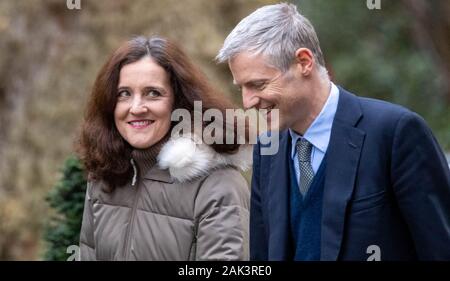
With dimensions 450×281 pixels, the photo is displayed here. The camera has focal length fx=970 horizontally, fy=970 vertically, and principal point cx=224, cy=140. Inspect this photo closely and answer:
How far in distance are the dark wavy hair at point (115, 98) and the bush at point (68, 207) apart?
1.49 m

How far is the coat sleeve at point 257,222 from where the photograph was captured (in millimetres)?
3322

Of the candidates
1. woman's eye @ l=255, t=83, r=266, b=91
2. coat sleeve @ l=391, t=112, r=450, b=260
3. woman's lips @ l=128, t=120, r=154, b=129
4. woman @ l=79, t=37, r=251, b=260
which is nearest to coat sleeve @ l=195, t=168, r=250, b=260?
woman @ l=79, t=37, r=251, b=260

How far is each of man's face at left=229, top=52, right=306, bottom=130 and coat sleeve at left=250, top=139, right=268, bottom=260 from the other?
11.7 inches

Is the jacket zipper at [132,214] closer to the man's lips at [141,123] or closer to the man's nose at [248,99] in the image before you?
the man's lips at [141,123]

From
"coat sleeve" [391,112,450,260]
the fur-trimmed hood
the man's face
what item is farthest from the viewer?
the fur-trimmed hood

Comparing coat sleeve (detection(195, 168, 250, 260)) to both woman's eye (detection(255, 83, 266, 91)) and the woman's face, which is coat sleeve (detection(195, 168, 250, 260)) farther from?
woman's eye (detection(255, 83, 266, 91))

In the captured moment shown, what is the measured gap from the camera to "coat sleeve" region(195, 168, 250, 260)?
329 centimetres

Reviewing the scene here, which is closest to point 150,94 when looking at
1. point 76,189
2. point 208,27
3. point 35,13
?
point 76,189

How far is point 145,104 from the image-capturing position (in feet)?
11.5

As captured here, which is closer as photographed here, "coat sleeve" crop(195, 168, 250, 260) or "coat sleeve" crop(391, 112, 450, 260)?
"coat sleeve" crop(391, 112, 450, 260)

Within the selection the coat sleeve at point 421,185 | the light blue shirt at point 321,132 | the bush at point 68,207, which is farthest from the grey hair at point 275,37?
the bush at point 68,207

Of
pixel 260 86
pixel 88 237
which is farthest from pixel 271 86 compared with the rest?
pixel 88 237

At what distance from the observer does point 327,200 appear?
3.01 metres

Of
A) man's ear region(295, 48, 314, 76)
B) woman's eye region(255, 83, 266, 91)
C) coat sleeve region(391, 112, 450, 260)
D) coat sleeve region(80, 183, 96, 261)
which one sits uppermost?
man's ear region(295, 48, 314, 76)
